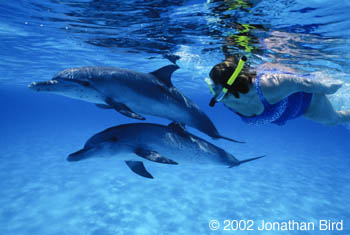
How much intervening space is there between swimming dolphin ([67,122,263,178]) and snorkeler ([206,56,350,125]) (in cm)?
91

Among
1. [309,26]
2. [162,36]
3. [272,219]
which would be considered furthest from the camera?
[162,36]

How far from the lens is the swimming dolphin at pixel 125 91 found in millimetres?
4145

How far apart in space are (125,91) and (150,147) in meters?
1.03

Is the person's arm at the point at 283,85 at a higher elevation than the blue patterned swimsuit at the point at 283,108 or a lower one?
higher

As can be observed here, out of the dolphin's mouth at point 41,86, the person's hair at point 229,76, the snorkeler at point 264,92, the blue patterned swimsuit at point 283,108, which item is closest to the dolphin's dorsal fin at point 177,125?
the snorkeler at point 264,92

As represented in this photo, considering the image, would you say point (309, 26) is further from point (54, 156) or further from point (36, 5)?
point (54, 156)

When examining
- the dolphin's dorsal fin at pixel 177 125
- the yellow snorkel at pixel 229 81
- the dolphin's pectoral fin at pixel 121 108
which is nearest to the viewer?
the yellow snorkel at pixel 229 81

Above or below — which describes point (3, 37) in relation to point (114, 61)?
above

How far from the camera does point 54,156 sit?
18.5 m

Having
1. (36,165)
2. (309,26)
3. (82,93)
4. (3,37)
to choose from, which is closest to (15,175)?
(36,165)

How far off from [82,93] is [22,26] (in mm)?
9437

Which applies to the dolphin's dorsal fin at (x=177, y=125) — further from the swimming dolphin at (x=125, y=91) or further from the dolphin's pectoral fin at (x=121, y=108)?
the dolphin's pectoral fin at (x=121, y=108)

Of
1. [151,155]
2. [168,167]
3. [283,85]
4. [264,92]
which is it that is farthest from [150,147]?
[168,167]

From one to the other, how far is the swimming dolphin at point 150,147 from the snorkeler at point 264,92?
91 centimetres
